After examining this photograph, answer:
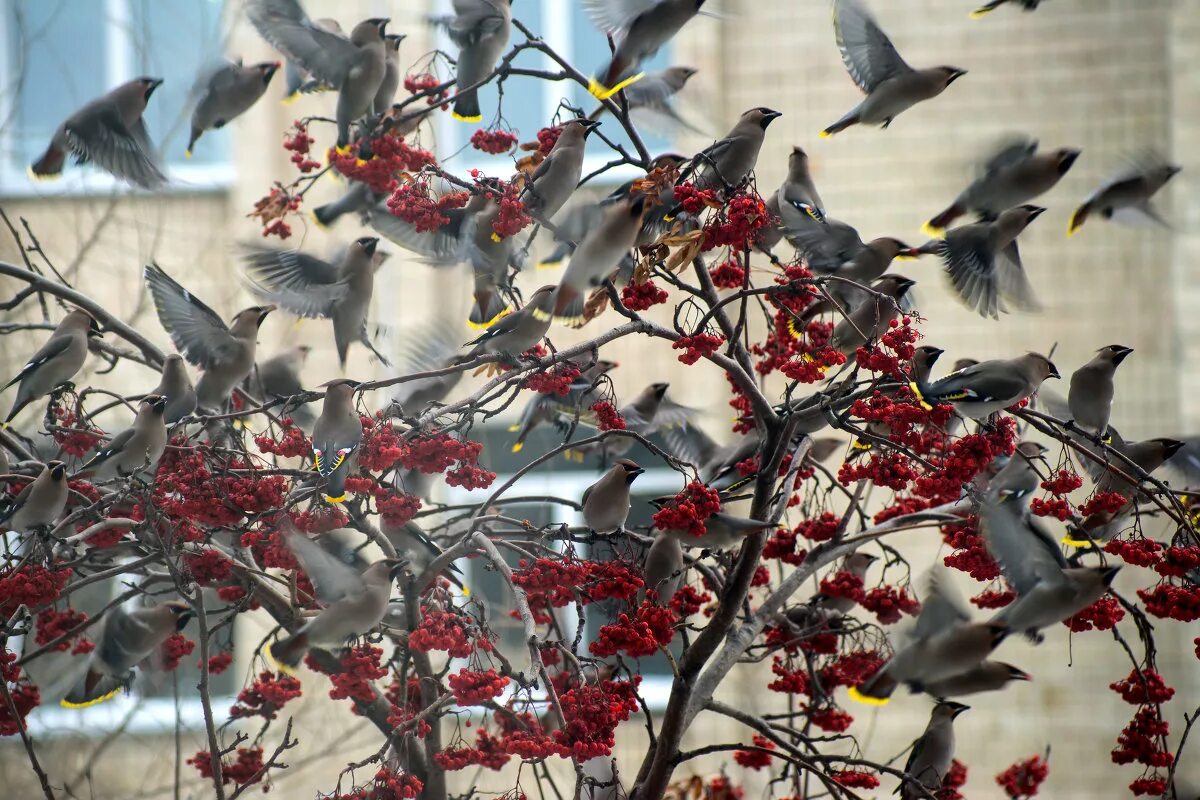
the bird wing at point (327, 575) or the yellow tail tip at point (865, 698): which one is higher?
the bird wing at point (327, 575)

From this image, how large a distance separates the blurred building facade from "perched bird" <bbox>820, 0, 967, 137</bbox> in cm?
135

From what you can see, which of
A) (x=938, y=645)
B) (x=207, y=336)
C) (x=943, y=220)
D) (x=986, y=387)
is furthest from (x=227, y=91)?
(x=938, y=645)

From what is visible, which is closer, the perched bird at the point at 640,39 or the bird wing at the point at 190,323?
the perched bird at the point at 640,39

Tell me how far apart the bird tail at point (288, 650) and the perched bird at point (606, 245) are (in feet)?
1.85

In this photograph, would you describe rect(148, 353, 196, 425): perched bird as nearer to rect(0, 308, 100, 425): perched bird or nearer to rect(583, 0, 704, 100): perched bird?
rect(0, 308, 100, 425): perched bird

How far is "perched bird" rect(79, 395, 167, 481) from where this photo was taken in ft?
5.70

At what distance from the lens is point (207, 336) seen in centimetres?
197

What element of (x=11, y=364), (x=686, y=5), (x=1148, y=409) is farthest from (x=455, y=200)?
(x=1148, y=409)

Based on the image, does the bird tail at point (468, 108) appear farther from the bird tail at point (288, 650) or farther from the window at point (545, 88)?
the window at point (545, 88)

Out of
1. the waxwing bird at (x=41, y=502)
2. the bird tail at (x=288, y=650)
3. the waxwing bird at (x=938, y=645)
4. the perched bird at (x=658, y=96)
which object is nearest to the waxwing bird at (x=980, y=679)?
the waxwing bird at (x=938, y=645)

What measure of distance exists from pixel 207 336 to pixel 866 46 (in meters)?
1.09

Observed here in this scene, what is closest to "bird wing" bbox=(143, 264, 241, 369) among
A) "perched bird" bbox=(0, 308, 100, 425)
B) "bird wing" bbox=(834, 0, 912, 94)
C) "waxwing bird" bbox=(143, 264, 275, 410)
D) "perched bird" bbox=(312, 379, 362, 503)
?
"waxwing bird" bbox=(143, 264, 275, 410)

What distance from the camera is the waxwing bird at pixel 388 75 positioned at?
1.97m

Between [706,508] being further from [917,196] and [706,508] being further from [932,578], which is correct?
[917,196]
